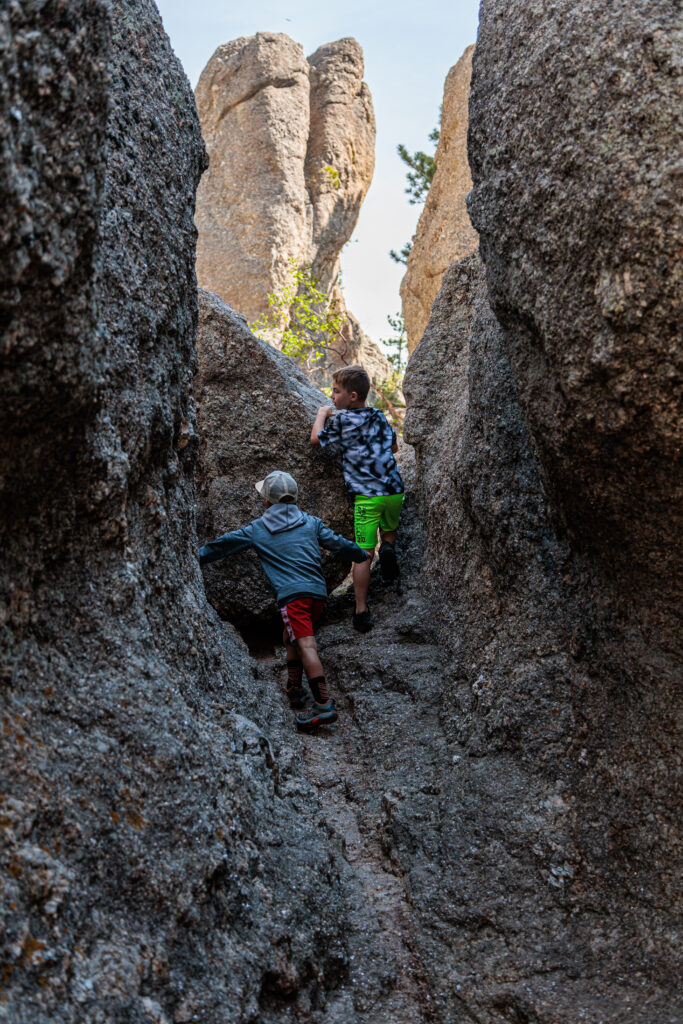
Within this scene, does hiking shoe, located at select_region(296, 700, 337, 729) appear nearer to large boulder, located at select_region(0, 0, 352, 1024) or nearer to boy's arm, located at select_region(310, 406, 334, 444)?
large boulder, located at select_region(0, 0, 352, 1024)

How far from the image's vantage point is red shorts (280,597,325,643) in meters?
4.96

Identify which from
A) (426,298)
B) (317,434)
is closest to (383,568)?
(317,434)

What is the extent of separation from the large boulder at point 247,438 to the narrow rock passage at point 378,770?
74cm

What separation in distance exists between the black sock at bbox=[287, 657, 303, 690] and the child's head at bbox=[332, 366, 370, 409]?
6.70 feet

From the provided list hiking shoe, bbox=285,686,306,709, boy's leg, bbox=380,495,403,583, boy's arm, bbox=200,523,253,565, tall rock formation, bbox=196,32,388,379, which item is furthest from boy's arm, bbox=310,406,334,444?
tall rock formation, bbox=196,32,388,379

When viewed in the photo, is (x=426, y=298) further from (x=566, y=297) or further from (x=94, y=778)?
(x=94, y=778)

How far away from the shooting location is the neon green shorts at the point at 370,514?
19.5 feet

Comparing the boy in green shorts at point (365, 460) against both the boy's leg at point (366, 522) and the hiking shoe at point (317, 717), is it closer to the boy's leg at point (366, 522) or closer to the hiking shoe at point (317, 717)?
the boy's leg at point (366, 522)

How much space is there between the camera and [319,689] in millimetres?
4875

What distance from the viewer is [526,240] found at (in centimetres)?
333

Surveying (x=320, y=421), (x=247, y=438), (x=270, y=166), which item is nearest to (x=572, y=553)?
(x=320, y=421)

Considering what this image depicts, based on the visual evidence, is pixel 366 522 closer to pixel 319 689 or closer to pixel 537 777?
pixel 319 689

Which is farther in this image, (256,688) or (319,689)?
(319,689)

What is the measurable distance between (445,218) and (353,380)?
646 centimetres
